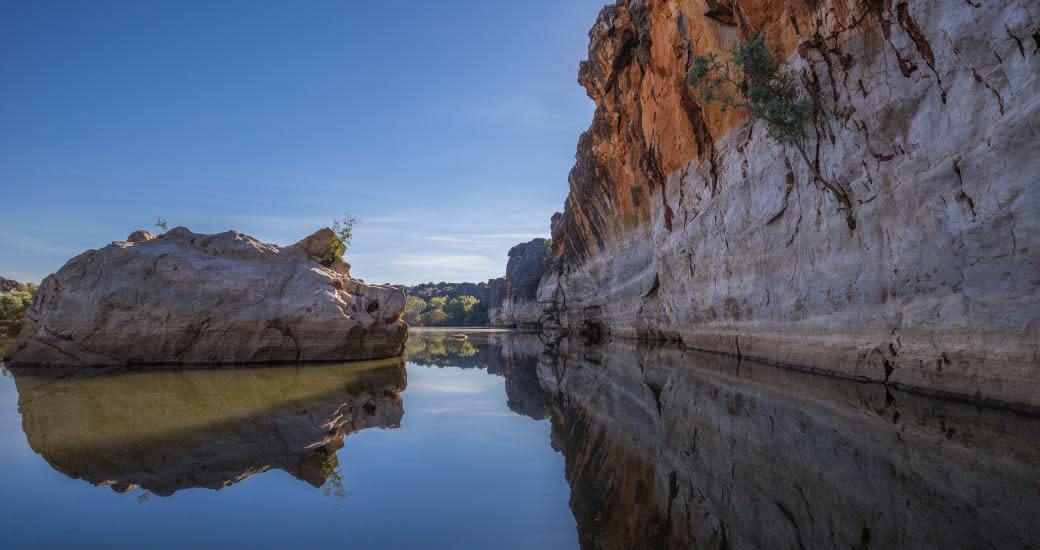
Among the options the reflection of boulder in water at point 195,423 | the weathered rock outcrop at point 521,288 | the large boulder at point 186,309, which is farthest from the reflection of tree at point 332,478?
the weathered rock outcrop at point 521,288

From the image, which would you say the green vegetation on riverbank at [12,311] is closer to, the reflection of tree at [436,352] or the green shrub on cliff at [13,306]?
the green shrub on cliff at [13,306]

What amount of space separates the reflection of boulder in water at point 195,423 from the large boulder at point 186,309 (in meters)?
3.35

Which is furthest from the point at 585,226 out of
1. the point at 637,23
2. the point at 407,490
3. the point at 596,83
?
the point at 407,490

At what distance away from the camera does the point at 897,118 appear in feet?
31.4

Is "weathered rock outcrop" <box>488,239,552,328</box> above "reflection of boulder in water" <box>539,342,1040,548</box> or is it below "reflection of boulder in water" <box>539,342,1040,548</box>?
above

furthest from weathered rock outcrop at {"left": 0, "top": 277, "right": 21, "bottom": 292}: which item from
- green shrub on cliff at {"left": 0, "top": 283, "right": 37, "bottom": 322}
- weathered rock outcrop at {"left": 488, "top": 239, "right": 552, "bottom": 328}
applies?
weathered rock outcrop at {"left": 488, "top": 239, "right": 552, "bottom": 328}

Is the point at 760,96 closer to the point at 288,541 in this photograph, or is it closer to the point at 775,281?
the point at 775,281

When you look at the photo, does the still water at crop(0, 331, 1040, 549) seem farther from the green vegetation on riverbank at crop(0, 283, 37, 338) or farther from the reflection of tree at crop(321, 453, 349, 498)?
the green vegetation on riverbank at crop(0, 283, 37, 338)

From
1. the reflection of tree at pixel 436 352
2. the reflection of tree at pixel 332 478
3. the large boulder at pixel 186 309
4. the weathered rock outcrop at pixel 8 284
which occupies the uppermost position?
the weathered rock outcrop at pixel 8 284

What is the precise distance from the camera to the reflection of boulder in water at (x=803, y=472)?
3.57m

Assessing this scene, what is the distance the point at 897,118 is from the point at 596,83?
909 inches

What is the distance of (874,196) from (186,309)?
822 inches

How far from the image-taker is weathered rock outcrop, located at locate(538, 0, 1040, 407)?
23.2 feet

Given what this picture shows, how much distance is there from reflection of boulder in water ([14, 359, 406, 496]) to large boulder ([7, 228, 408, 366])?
3352 millimetres
